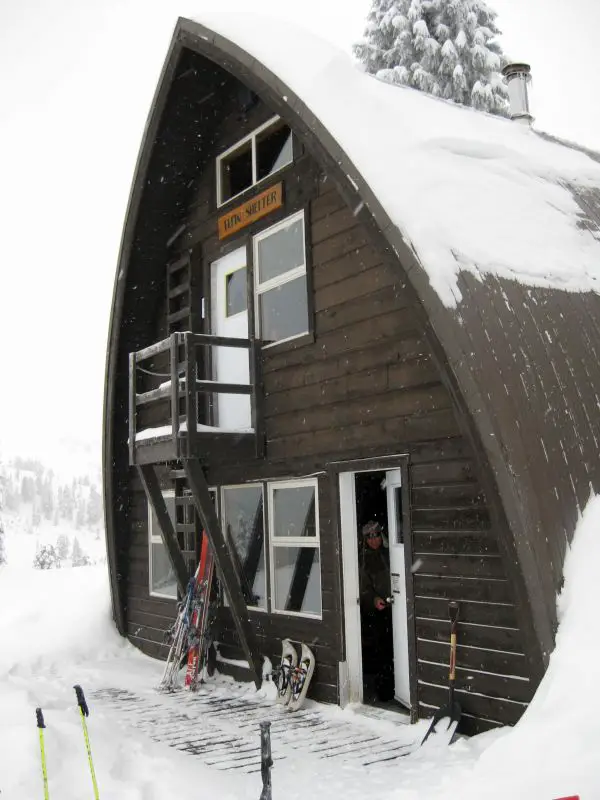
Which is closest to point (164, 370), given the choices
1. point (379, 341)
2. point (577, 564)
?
point (379, 341)

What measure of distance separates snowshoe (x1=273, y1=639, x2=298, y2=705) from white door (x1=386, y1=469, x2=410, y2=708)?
106 cm

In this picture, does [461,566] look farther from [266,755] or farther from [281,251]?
[281,251]

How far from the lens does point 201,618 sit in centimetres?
935

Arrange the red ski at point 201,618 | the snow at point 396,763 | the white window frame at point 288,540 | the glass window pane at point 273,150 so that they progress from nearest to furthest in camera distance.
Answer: the snow at point 396,763 < the white window frame at point 288,540 < the glass window pane at point 273,150 < the red ski at point 201,618

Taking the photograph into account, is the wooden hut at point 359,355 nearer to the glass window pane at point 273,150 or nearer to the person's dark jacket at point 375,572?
the glass window pane at point 273,150

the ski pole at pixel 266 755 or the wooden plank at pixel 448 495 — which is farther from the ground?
the wooden plank at pixel 448 495

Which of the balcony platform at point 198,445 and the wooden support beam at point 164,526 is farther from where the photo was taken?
the wooden support beam at point 164,526

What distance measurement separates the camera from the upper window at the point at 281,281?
337 inches

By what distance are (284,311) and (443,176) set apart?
282cm

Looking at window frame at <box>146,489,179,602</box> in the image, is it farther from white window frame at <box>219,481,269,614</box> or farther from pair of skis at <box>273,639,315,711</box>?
pair of skis at <box>273,639,315,711</box>

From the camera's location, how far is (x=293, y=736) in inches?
265

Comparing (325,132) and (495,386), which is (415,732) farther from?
(325,132)

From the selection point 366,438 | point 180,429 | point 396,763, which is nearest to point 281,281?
point 180,429

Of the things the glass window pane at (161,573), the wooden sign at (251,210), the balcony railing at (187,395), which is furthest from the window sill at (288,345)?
the glass window pane at (161,573)
